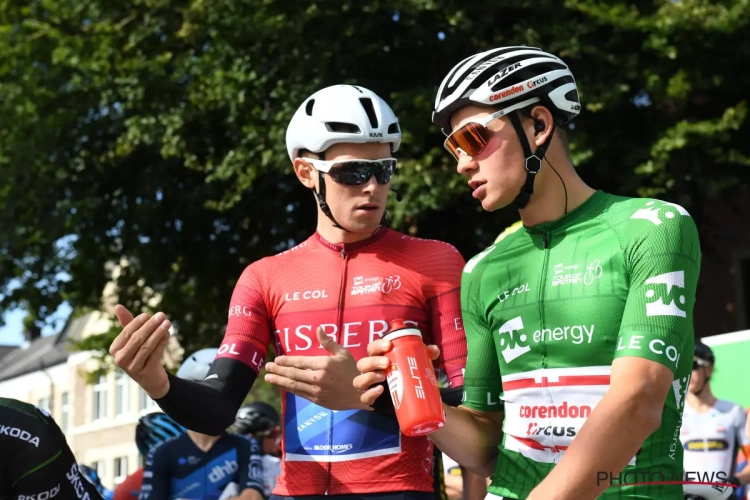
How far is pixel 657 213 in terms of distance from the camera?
11.5 feet

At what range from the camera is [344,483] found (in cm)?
489

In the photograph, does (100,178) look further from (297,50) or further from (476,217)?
(476,217)

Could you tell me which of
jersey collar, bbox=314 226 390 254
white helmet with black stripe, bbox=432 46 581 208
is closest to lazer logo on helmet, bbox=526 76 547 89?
white helmet with black stripe, bbox=432 46 581 208

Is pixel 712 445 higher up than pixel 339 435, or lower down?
higher up

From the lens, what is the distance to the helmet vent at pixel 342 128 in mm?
5414

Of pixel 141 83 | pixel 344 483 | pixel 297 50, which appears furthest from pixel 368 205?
pixel 141 83

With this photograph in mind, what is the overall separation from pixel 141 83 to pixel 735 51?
8.55 m

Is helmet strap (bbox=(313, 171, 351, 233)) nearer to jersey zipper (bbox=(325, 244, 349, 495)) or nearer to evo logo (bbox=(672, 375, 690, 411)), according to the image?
jersey zipper (bbox=(325, 244, 349, 495))

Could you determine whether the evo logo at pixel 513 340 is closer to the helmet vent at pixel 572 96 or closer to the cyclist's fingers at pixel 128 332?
the helmet vent at pixel 572 96

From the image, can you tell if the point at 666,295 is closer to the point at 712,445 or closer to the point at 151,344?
the point at 151,344

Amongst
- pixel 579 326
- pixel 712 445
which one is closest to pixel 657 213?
pixel 579 326

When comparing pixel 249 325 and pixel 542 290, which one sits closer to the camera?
pixel 542 290

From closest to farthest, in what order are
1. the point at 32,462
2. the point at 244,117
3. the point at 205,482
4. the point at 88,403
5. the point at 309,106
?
the point at 32,462, the point at 309,106, the point at 205,482, the point at 244,117, the point at 88,403

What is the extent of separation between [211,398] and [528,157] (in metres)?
1.62
